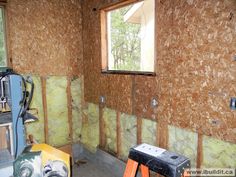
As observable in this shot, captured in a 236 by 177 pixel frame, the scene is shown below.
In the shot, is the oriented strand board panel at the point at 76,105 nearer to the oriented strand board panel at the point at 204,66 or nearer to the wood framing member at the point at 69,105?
the wood framing member at the point at 69,105

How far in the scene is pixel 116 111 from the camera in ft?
9.18

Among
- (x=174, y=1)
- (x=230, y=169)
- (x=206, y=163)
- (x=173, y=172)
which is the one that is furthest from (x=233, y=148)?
(x=174, y=1)

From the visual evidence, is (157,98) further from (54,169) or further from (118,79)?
(54,169)

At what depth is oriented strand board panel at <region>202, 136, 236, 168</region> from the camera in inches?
67.3

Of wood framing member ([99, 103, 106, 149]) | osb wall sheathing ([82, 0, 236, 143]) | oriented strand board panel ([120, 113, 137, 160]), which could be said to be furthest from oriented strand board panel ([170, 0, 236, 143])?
wood framing member ([99, 103, 106, 149])

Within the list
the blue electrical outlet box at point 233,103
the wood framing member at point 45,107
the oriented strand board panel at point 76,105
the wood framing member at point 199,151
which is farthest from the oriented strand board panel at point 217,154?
the wood framing member at point 45,107

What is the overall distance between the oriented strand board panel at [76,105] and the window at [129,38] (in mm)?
593

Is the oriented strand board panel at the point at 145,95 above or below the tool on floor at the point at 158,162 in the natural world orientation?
above

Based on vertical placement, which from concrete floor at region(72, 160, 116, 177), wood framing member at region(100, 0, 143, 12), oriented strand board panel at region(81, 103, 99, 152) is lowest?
concrete floor at region(72, 160, 116, 177)

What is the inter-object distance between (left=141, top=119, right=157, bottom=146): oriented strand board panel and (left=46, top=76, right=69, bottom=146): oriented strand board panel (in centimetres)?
137

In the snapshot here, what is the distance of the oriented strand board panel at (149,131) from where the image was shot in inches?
91.1

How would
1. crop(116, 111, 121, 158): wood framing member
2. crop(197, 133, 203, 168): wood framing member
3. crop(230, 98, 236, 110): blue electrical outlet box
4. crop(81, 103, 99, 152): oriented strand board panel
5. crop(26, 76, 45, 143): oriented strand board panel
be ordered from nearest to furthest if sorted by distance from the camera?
1. crop(230, 98, 236, 110): blue electrical outlet box
2. crop(197, 133, 203, 168): wood framing member
3. crop(116, 111, 121, 158): wood framing member
4. crop(26, 76, 45, 143): oriented strand board panel
5. crop(81, 103, 99, 152): oriented strand board panel

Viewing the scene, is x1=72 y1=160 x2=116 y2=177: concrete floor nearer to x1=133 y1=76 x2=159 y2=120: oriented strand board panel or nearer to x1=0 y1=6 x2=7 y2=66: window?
x1=133 y1=76 x2=159 y2=120: oriented strand board panel

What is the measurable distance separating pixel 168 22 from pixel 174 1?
19cm
